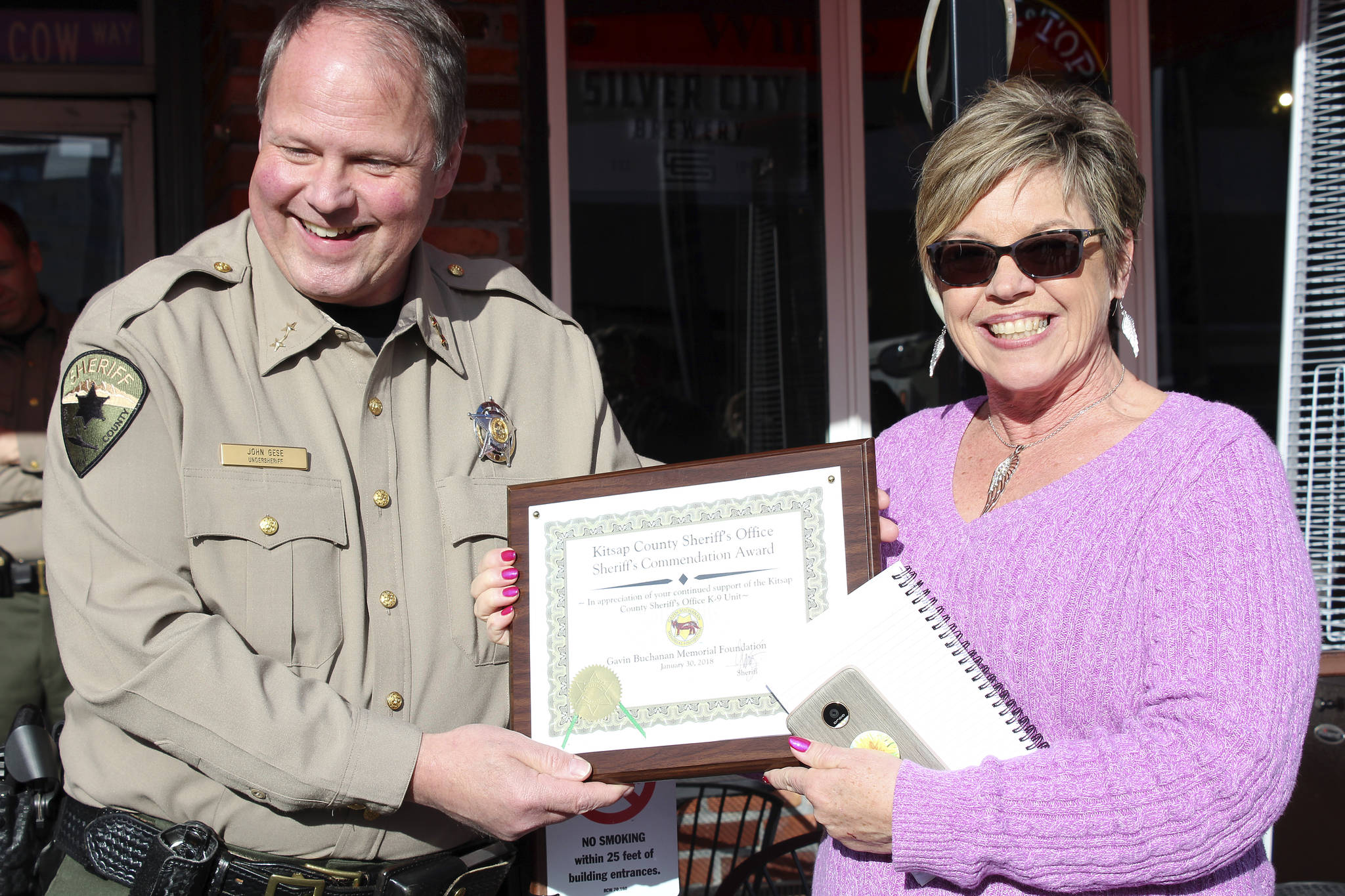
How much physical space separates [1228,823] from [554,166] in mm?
2878

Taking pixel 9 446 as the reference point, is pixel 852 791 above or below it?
below

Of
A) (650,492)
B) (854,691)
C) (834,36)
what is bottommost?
(854,691)

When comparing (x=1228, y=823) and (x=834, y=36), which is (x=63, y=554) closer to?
(x=1228, y=823)

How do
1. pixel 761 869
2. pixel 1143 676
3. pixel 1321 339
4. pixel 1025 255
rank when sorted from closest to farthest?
1. pixel 1143 676
2. pixel 1025 255
3. pixel 761 869
4. pixel 1321 339

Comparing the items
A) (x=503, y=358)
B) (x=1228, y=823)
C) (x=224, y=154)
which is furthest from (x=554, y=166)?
(x=1228, y=823)

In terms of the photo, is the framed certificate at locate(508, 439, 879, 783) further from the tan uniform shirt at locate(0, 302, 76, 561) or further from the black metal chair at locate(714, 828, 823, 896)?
the tan uniform shirt at locate(0, 302, 76, 561)

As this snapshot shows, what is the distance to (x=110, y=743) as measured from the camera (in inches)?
69.1

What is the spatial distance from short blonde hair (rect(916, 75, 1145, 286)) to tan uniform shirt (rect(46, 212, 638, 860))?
0.92 m

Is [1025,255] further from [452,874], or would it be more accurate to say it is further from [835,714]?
[452,874]

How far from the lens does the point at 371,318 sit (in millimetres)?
1983

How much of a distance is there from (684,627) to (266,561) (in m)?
0.68

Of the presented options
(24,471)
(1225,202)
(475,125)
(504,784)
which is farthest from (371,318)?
(1225,202)

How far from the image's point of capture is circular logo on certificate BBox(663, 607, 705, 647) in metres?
1.66

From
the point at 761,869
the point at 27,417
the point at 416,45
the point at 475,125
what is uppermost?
the point at 475,125
